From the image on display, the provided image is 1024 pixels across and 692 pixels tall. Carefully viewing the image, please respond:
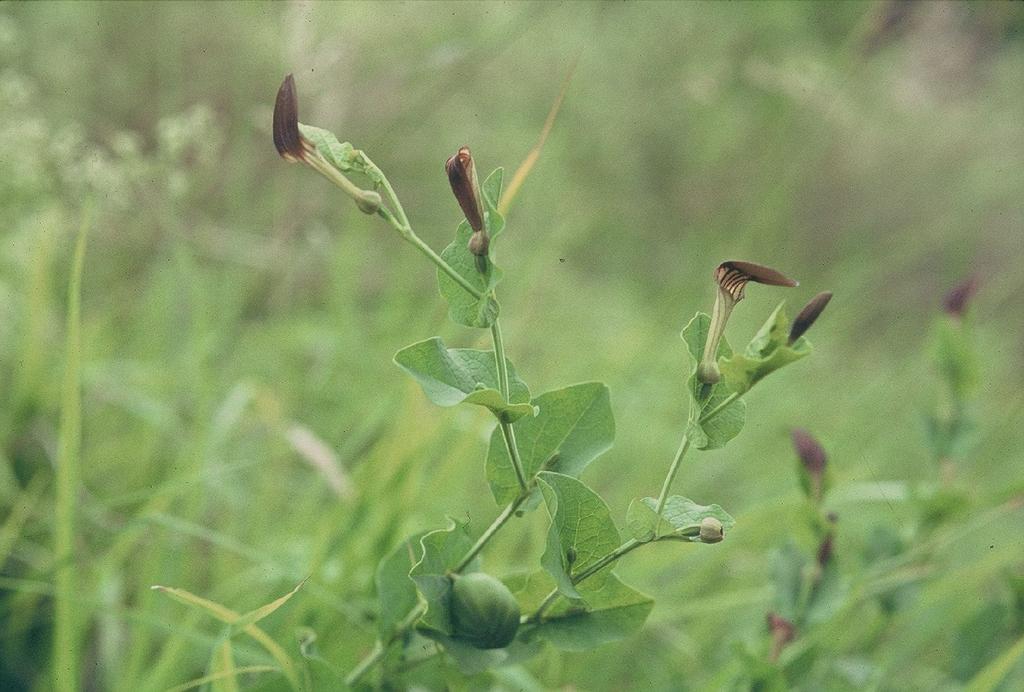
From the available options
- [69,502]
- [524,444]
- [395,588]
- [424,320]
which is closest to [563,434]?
[524,444]

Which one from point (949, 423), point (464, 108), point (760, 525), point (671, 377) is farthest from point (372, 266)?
point (949, 423)

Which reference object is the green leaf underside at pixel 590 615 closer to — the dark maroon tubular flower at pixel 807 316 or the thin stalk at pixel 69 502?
the dark maroon tubular flower at pixel 807 316

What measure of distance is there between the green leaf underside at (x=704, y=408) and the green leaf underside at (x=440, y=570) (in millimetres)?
109

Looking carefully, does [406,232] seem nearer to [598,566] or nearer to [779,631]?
[598,566]

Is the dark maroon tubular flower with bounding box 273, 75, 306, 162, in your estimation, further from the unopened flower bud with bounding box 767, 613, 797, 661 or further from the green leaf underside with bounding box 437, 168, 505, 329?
the unopened flower bud with bounding box 767, 613, 797, 661

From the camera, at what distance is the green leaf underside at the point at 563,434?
1.26ft

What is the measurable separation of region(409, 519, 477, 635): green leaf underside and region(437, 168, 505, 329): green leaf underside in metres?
0.09

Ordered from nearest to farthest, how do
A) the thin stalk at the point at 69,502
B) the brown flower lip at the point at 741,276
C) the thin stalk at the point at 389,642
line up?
the brown flower lip at the point at 741,276, the thin stalk at the point at 389,642, the thin stalk at the point at 69,502

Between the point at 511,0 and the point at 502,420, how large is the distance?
101 centimetres

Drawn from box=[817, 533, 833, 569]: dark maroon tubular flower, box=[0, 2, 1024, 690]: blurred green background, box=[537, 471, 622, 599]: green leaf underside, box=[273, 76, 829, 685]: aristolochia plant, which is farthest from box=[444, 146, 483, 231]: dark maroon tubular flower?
box=[817, 533, 833, 569]: dark maroon tubular flower

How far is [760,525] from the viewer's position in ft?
3.13

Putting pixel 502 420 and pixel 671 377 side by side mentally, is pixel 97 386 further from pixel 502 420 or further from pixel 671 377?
pixel 671 377

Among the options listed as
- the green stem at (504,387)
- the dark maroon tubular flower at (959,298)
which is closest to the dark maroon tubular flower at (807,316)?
the green stem at (504,387)

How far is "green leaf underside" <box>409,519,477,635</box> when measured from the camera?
369mm
